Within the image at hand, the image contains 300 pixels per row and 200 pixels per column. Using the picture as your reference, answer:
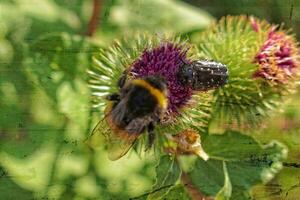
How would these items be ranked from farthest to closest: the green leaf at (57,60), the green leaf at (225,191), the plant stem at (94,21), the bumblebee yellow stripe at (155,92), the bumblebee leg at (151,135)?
the plant stem at (94,21), the green leaf at (57,60), the green leaf at (225,191), the bumblebee leg at (151,135), the bumblebee yellow stripe at (155,92)

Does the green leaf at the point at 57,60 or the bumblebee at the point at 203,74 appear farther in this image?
the green leaf at the point at 57,60

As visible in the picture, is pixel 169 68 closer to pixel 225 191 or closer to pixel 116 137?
pixel 116 137

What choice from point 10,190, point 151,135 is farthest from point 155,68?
point 10,190

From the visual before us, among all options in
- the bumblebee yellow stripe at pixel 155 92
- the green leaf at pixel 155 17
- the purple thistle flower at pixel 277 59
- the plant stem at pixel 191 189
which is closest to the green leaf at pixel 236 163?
the plant stem at pixel 191 189

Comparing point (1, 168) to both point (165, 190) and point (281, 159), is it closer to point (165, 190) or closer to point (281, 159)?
point (165, 190)

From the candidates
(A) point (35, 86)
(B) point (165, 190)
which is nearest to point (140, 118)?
(B) point (165, 190)

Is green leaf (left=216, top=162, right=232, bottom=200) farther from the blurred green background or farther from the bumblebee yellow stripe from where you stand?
the bumblebee yellow stripe

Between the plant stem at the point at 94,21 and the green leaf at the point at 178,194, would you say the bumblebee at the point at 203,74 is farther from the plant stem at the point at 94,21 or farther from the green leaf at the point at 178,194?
the plant stem at the point at 94,21
